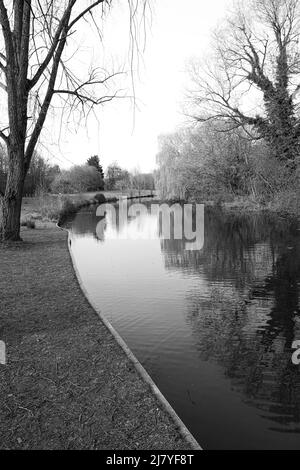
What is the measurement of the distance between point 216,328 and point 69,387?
3.28 m

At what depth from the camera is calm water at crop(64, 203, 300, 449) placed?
4297mm

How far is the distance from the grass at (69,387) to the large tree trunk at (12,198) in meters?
6.84

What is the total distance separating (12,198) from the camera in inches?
535

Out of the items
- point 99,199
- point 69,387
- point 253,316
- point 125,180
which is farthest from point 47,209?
point 125,180

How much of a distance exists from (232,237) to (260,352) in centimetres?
1254

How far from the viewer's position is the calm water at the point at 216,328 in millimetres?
4297

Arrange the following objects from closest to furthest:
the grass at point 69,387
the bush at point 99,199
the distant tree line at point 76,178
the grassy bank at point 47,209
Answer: the grass at point 69,387
the grassy bank at point 47,209
the distant tree line at point 76,178
the bush at point 99,199

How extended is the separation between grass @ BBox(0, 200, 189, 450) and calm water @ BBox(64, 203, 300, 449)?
634 millimetres

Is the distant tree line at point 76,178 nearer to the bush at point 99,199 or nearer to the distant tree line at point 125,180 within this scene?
the distant tree line at point 125,180

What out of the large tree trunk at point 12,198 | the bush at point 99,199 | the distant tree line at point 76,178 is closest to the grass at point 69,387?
the large tree trunk at point 12,198

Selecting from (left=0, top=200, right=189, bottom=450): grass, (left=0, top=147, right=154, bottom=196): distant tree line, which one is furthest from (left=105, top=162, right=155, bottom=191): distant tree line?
(left=0, top=200, right=189, bottom=450): grass

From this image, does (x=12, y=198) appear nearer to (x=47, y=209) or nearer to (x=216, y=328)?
(x=216, y=328)
